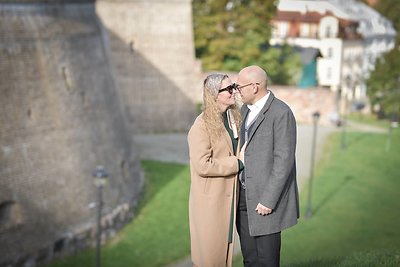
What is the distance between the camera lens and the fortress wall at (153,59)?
2898cm

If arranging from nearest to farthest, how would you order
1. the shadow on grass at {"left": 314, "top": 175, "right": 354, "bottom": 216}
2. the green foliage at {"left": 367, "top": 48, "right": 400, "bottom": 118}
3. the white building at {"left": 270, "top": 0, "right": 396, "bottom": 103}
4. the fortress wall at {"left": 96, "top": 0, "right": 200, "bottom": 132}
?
the shadow on grass at {"left": 314, "top": 175, "right": 354, "bottom": 216} < the white building at {"left": 270, "top": 0, "right": 396, "bottom": 103} < the fortress wall at {"left": 96, "top": 0, "right": 200, "bottom": 132} < the green foliage at {"left": 367, "top": 48, "right": 400, "bottom": 118}

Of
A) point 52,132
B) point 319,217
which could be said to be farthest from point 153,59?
point 52,132

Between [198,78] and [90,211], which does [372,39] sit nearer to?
[198,78]

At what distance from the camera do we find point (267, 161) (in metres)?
6.02

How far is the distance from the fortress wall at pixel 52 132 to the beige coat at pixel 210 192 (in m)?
10.1

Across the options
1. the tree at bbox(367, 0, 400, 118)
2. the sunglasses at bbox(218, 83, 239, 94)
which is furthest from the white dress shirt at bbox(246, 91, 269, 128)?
the tree at bbox(367, 0, 400, 118)

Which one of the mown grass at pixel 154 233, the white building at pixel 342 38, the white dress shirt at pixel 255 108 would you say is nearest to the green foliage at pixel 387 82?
the white building at pixel 342 38

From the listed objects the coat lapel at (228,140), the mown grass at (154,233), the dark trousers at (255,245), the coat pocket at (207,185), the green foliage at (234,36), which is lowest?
the mown grass at (154,233)

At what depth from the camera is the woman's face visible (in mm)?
6125

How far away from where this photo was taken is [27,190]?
16172 mm

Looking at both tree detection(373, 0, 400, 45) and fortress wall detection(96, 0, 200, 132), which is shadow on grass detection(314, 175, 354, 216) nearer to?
fortress wall detection(96, 0, 200, 132)

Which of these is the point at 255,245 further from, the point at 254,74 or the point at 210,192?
the point at 254,74

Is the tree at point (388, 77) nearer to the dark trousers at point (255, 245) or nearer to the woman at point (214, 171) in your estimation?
the dark trousers at point (255, 245)

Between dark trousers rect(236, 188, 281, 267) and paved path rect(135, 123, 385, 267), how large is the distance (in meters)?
15.7
